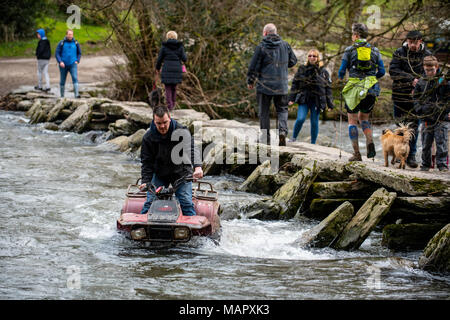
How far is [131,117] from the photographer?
16406mm

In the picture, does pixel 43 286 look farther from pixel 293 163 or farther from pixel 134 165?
pixel 134 165

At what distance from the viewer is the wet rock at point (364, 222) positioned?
26.2 feet

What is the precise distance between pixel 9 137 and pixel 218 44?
251 inches

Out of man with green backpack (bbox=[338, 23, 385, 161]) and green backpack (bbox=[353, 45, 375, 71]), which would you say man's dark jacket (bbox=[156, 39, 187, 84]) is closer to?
man with green backpack (bbox=[338, 23, 385, 161])

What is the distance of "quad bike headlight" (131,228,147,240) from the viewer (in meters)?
7.42

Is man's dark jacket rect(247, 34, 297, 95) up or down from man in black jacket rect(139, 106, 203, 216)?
up

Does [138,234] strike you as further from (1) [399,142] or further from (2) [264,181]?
(1) [399,142]

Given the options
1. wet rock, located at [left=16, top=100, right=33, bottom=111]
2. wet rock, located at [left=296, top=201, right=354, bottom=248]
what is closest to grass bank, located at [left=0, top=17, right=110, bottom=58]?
wet rock, located at [left=16, top=100, right=33, bottom=111]

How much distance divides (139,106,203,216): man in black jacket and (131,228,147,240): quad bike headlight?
46cm

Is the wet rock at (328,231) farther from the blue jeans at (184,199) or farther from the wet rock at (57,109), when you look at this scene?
the wet rock at (57,109)

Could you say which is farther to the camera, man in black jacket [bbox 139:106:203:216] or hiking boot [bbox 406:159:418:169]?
hiking boot [bbox 406:159:418:169]
